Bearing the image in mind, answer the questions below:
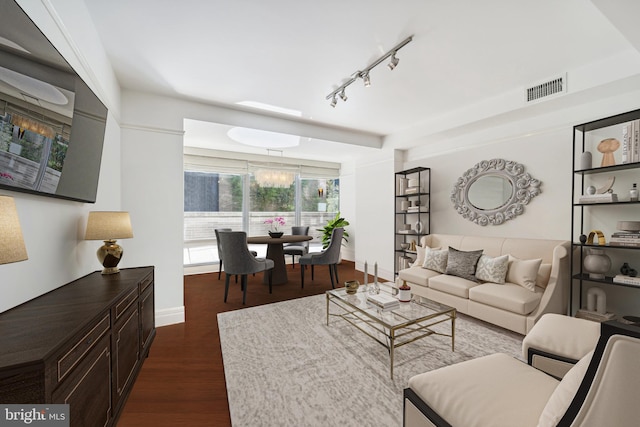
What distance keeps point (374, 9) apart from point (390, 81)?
44.3 inches

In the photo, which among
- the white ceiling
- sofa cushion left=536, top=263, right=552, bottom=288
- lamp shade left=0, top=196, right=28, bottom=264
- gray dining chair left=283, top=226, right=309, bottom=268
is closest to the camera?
lamp shade left=0, top=196, right=28, bottom=264

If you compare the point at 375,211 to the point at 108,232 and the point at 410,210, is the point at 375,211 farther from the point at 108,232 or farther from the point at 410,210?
the point at 108,232

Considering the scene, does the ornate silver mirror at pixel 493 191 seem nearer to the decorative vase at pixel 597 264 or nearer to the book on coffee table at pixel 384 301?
the decorative vase at pixel 597 264

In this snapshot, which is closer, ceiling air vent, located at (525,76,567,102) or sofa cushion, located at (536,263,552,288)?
ceiling air vent, located at (525,76,567,102)

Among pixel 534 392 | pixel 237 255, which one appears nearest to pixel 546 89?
pixel 534 392

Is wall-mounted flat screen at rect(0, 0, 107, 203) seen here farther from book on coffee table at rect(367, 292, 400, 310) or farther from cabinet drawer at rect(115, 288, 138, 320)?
book on coffee table at rect(367, 292, 400, 310)

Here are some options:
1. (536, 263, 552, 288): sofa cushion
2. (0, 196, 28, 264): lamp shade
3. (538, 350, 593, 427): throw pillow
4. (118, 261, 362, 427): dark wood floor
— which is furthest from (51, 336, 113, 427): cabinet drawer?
(536, 263, 552, 288): sofa cushion

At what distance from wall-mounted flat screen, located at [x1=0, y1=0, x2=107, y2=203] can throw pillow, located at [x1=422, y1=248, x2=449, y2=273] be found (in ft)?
12.6

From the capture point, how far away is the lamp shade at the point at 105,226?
1.93m

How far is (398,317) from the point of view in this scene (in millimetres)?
2240

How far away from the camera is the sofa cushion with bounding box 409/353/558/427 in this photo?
1047mm

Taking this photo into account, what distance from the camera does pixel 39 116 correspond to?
49.9 inches

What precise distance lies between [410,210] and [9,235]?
15.1 feet

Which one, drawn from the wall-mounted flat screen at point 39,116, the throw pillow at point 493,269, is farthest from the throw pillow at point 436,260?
the wall-mounted flat screen at point 39,116
